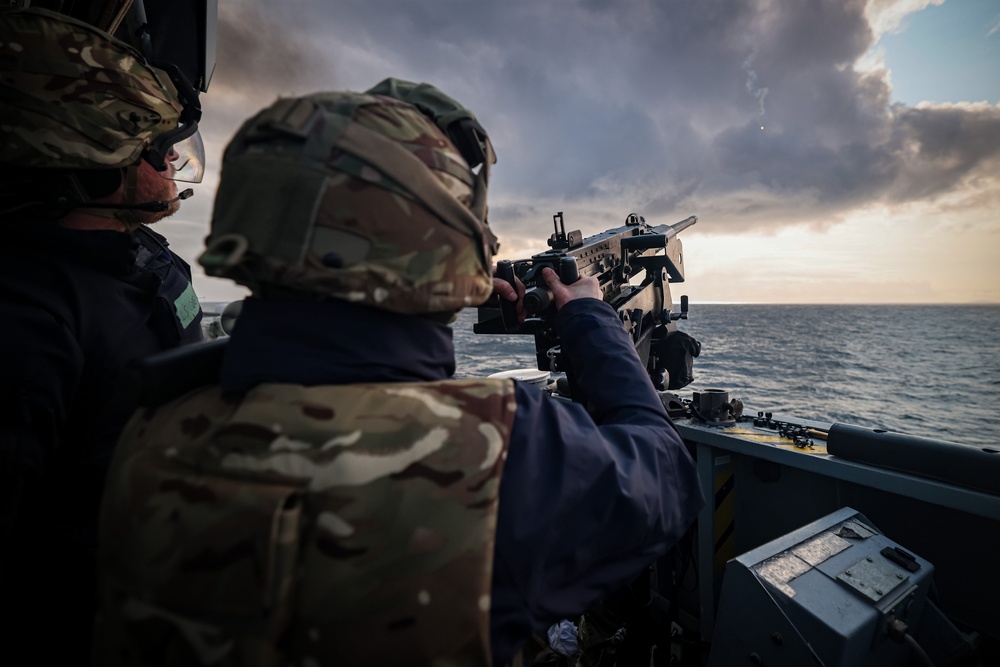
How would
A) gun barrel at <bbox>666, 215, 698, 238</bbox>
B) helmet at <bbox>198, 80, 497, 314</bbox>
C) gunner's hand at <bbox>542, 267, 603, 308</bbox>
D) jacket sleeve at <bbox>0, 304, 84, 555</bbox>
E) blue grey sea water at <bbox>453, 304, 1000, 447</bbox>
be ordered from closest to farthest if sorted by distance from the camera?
helmet at <bbox>198, 80, 497, 314</bbox>, jacket sleeve at <bbox>0, 304, 84, 555</bbox>, gunner's hand at <bbox>542, 267, 603, 308</bbox>, gun barrel at <bbox>666, 215, 698, 238</bbox>, blue grey sea water at <bbox>453, 304, 1000, 447</bbox>

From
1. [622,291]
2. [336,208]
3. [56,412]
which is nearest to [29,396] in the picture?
[56,412]

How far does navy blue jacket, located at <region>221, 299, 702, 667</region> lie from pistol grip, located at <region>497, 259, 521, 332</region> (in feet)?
3.71

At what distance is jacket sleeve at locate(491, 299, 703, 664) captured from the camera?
990 mm

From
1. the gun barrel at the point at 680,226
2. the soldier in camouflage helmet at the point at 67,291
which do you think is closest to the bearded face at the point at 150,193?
the soldier in camouflage helmet at the point at 67,291

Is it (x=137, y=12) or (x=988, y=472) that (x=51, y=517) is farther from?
(x=988, y=472)

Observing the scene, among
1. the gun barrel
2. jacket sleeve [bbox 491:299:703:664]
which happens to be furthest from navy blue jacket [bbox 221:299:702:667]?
the gun barrel

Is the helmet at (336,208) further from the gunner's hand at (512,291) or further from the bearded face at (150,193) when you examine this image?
the bearded face at (150,193)

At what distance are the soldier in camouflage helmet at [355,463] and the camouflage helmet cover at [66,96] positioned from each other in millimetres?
1337

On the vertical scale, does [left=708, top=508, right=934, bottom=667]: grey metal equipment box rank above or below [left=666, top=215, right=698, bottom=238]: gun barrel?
below

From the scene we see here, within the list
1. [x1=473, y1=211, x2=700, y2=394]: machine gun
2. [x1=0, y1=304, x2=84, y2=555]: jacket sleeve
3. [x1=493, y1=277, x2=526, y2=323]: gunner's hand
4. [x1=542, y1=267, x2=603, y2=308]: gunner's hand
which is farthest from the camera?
[x1=473, y1=211, x2=700, y2=394]: machine gun

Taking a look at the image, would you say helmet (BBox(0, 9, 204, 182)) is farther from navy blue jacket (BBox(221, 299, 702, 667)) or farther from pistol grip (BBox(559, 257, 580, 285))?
pistol grip (BBox(559, 257, 580, 285))

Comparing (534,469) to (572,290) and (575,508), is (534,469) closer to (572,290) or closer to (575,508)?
(575,508)

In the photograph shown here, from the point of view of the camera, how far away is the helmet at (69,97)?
1.68m

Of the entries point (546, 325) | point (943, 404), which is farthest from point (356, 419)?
point (943, 404)
